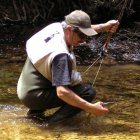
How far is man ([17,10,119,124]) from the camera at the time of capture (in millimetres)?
3637

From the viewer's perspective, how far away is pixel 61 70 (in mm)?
3596

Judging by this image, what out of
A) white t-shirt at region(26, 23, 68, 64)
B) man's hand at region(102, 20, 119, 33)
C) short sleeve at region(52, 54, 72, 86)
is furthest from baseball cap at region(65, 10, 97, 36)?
man's hand at region(102, 20, 119, 33)

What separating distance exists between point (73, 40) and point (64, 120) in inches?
35.8

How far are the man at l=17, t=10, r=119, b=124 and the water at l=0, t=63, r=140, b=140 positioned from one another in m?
0.19

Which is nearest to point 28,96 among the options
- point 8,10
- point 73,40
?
point 73,40

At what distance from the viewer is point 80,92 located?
4059mm

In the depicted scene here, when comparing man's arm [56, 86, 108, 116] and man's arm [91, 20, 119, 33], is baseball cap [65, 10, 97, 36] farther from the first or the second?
man's arm [91, 20, 119, 33]

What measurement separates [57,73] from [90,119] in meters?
0.97

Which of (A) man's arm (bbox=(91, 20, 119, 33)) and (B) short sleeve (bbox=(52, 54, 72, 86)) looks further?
(A) man's arm (bbox=(91, 20, 119, 33))

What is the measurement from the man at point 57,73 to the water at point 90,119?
0.63 feet

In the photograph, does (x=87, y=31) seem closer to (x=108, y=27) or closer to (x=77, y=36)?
(x=77, y=36)

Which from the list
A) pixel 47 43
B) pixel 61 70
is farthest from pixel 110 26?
pixel 61 70

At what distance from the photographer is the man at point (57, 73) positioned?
364 centimetres

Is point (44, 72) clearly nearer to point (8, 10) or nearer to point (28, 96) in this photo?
point (28, 96)
